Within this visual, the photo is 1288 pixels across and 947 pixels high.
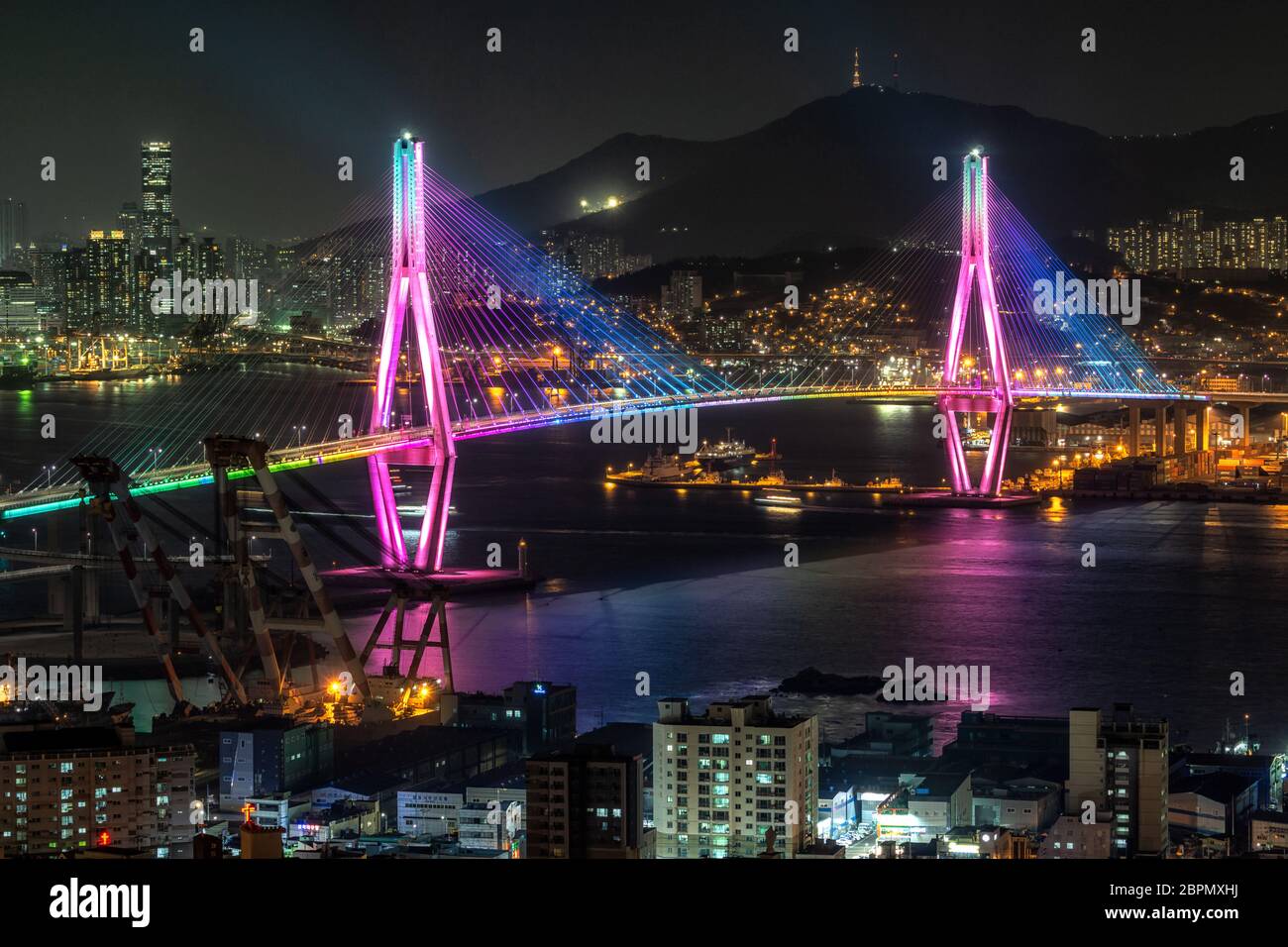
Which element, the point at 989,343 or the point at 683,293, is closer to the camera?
the point at 989,343

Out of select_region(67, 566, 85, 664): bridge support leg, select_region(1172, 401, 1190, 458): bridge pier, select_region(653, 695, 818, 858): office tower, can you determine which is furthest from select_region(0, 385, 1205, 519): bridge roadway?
select_region(653, 695, 818, 858): office tower

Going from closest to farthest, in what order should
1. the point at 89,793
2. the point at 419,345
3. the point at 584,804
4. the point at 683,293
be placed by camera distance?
the point at 584,804 < the point at 89,793 < the point at 419,345 < the point at 683,293

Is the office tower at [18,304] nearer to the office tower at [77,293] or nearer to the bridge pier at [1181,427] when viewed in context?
the office tower at [77,293]

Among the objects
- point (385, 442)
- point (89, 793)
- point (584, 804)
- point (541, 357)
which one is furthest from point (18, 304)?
point (584, 804)

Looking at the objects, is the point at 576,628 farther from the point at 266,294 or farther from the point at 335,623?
the point at 266,294

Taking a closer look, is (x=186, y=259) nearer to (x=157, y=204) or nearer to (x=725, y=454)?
(x=157, y=204)

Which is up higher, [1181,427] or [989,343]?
[989,343]
